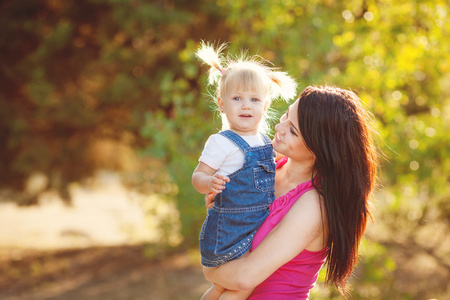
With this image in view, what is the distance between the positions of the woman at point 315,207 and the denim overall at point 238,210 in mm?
47

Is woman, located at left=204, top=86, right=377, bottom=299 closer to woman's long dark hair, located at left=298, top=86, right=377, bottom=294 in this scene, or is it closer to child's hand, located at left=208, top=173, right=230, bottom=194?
woman's long dark hair, located at left=298, top=86, right=377, bottom=294

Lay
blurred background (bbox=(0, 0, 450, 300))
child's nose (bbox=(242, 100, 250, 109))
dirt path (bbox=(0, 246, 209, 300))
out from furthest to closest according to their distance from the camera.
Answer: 1. dirt path (bbox=(0, 246, 209, 300))
2. blurred background (bbox=(0, 0, 450, 300))
3. child's nose (bbox=(242, 100, 250, 109))

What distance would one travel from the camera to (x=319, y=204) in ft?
7.05

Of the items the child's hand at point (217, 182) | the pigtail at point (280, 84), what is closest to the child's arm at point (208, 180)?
the child's hand at point (217, 182)

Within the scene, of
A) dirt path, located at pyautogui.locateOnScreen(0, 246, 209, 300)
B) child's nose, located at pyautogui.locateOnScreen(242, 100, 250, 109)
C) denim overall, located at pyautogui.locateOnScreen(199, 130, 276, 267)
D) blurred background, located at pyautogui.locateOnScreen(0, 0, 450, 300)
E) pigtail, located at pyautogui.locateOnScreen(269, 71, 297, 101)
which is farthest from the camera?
dirt path, located at pyautogui.locateOnScreen(0, 246, 209, 300)

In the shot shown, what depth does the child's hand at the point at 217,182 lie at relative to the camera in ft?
6.75

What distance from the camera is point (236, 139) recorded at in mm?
2246

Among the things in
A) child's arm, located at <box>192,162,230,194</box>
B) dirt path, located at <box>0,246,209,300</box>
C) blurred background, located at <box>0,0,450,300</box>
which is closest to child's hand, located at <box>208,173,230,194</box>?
child's arm, located at <box>192,162,230,194</box>

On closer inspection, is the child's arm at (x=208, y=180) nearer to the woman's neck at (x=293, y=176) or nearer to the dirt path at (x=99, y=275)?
the woman's neck at (x=293, y=176)

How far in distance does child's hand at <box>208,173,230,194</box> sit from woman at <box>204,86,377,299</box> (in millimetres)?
296

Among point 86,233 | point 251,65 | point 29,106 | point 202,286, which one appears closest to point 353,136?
point 251,65

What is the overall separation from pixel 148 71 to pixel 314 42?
4.50m

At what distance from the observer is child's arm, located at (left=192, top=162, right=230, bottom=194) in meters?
2.06

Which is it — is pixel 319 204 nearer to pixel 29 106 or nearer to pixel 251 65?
pixel 251 65
